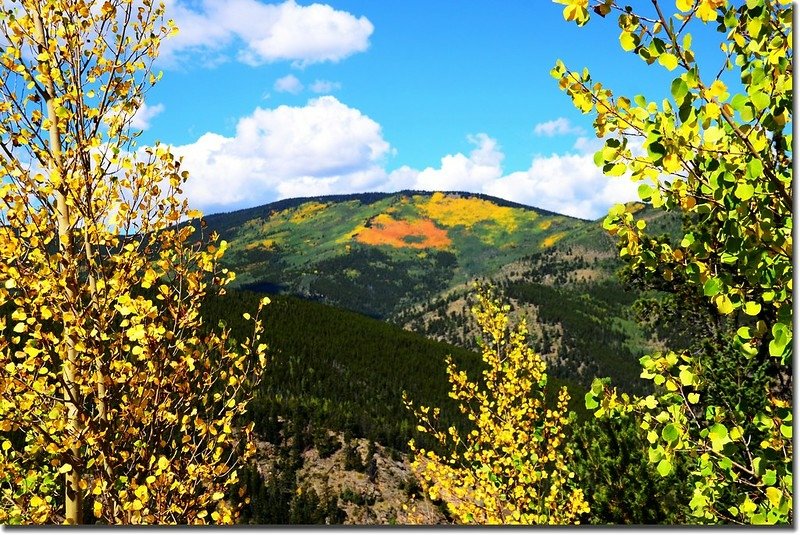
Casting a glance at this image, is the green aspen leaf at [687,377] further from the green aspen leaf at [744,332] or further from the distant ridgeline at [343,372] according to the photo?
the distant ridgeline at [343,372]

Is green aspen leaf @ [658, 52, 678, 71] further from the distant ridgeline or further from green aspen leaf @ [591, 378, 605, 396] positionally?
the distant ridgeline

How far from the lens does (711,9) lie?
8.53ft

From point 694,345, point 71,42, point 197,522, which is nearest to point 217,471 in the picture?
point 197,522

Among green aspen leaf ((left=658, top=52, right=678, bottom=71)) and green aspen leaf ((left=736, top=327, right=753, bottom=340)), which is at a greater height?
green aspen leaf ((left=658, top=52, right=678, bottom=71))

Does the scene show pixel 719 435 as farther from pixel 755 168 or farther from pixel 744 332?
pixel 755 168

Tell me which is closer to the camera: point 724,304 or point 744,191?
point 744,191

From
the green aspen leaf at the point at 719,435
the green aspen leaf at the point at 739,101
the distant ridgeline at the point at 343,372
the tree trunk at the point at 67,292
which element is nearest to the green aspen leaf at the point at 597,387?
the green aspen leaf at the point at 719,435

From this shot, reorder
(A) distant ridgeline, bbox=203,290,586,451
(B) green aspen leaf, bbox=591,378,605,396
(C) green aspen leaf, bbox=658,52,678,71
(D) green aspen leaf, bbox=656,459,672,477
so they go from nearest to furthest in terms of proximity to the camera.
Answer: (C) green aspen leaf, bbox=658,52,678,71, (D) green aspen leaf, bbox=656,459,672,477, (B) green aspen leaf, bbox=591,378,605,396, (A) distant ridgeline, bbox=203,290,586,451

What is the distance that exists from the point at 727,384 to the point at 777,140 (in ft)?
38.5

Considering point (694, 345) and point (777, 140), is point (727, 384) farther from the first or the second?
point (777, 140)

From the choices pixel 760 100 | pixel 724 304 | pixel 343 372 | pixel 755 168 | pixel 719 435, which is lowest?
pixel 343 372

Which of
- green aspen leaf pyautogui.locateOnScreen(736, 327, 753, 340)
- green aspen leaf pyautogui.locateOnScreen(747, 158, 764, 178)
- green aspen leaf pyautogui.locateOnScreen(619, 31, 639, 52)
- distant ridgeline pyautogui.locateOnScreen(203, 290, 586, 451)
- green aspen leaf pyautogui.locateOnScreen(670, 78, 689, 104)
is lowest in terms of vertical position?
distant ridgeline pyautogui.locateOnScreen(203, 290, 586, 451)

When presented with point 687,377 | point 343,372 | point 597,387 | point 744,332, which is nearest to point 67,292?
point 597,387

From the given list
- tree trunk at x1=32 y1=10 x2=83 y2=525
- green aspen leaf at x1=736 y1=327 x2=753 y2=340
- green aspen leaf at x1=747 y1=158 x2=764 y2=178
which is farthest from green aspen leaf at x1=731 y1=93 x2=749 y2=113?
tree trunk at x1=32 y1=10 x2=83 y2=525
